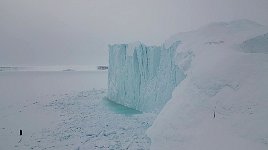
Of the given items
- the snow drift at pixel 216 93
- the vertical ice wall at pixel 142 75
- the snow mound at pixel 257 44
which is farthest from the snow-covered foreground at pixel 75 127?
the snow mound at pixel 257 44

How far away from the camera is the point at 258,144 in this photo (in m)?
2.72

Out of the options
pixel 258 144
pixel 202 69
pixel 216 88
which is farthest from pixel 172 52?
pixel 258 144

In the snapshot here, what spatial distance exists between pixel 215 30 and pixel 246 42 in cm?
109

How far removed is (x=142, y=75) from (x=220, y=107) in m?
4.19

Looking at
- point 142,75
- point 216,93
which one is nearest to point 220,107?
point 216,93

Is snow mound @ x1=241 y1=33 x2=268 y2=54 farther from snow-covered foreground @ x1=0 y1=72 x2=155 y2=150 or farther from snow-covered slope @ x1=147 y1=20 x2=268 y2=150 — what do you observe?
snow-covered foreground @ x1=0 y1=72 x2=155 y2=150

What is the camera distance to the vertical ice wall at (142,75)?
20.6ft

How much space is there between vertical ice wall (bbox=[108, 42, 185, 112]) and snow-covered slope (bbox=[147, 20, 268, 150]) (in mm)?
1495

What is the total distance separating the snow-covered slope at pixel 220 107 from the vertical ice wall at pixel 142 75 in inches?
58.8

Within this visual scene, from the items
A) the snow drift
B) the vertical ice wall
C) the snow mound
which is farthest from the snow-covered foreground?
the snow mound

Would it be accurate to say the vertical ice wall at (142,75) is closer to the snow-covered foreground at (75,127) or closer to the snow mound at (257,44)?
the snow-covered foreground at (75,127)

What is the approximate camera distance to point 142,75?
746 centimetres

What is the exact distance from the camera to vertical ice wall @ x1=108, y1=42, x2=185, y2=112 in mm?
6273

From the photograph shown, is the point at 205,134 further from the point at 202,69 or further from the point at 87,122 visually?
Answer: the point at 87,122
